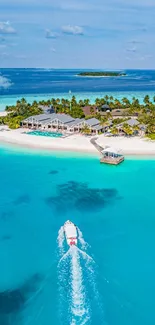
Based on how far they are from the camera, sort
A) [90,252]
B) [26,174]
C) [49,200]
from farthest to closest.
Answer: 1. [26,174]
2. [49,200]
3. [90,252]

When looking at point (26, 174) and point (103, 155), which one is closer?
point (26, 174)

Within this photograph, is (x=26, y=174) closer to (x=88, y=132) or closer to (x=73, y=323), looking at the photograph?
(x=88, y=132)

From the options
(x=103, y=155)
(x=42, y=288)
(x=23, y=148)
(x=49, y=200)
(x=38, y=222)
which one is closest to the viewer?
(x=42, y=288)

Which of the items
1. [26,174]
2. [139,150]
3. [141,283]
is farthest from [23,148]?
[141,283]

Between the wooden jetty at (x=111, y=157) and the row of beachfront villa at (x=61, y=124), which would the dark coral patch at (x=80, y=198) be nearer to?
the wooden jetty at (x=111, y=157)

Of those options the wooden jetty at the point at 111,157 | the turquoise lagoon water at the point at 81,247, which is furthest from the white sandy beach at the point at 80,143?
the turquoise lagoon water at the point at 81,247

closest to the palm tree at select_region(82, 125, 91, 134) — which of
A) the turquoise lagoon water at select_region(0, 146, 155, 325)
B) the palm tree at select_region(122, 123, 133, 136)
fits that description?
the palm tree at select_region(122, 123, 133, 136)

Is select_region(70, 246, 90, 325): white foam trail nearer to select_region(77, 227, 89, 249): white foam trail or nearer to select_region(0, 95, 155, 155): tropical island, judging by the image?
select_region(77, 227, 89, 249): white foam trail

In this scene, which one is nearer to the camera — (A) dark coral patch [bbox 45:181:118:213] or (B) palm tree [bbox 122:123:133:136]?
(A) dark coral patch [bbox 45:181:118:213]
